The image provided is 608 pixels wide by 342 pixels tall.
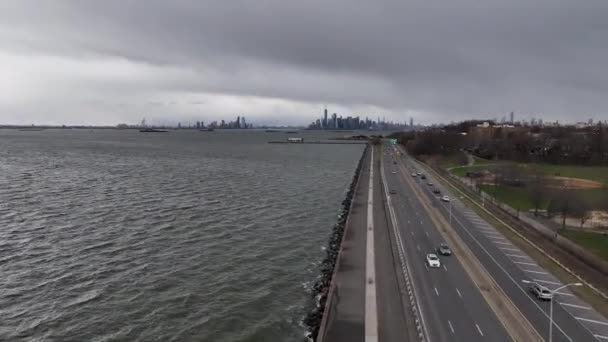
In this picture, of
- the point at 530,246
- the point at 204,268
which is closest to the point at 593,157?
the point at 530,246

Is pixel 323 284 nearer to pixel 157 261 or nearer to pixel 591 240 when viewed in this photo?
pixel 157 261

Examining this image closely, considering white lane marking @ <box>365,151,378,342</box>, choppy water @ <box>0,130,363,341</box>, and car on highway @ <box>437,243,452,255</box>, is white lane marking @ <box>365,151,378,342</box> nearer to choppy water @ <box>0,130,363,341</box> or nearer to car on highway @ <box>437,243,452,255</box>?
choppy water @ <box>0,130,363,341</box>

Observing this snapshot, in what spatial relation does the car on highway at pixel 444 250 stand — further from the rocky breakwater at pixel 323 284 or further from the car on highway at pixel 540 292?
the rocky breakwater at pixel 323 284

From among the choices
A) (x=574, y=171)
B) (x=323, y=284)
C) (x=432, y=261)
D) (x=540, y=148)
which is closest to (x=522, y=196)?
(x=432, y=261)

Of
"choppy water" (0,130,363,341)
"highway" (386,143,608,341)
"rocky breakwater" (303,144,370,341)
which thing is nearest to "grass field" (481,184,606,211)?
"highway" (386,143,608,341)

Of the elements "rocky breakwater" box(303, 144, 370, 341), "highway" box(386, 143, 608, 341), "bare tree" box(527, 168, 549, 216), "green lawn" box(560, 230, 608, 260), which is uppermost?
"bare tree" box(527, 168, 549, 216)
